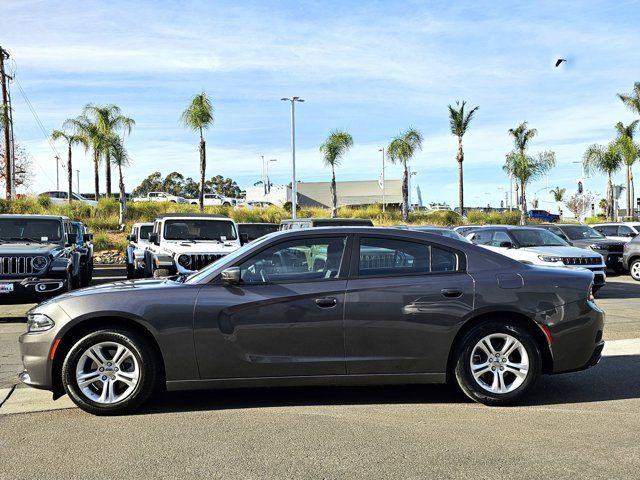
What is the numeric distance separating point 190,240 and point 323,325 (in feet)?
30.2

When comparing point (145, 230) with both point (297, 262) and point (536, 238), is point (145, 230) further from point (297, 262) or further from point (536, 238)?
point (297, 262)

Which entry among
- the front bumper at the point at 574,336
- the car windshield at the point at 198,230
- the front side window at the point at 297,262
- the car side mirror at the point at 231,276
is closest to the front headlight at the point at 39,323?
the car side mirror at the point at 231,276

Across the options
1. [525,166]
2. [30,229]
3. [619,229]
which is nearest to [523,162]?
[525,166]

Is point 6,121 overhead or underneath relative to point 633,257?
overhead

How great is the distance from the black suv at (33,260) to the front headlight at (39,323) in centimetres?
567

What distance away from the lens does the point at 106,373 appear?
5.18 meters

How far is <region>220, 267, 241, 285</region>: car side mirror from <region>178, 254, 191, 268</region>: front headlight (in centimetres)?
796

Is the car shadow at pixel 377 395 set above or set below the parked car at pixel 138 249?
below

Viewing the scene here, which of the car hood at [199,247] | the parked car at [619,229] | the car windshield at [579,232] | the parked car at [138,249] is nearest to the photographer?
the car hood at [199,247]

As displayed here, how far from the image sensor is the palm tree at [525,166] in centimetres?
4447

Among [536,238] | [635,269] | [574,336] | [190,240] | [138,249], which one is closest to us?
[574,336]

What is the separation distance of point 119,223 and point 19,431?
28550mm

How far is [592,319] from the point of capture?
18.3ft

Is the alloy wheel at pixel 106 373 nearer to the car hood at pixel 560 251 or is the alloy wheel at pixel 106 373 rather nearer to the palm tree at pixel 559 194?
the car hood at pixel 560 251
